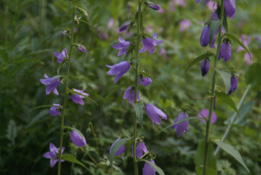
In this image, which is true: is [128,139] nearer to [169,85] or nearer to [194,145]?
[194,145]

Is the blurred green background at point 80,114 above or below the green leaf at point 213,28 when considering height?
below

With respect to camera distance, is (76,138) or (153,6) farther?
(76,138)

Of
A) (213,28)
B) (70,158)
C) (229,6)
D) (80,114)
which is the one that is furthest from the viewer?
(80,114)

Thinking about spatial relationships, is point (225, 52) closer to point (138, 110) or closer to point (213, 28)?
point (213, 28)

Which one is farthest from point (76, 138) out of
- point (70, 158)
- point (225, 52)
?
point (225, 52)

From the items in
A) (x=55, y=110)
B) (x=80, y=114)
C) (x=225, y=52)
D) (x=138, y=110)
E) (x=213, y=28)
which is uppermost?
(x=213, y=28)

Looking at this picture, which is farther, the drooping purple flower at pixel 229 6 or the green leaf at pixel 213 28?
the drooping purple flower at pixel 229 6

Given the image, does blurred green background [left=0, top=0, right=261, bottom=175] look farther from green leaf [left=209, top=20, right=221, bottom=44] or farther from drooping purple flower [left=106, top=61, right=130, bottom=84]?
green leaf [left=209, top=20, right=221, bottom=44]

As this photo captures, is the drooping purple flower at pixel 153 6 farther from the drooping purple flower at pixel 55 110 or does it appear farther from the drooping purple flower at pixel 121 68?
the drooping purple flower at pixel 55 110

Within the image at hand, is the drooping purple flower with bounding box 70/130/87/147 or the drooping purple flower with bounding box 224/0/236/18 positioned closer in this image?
the drooping purple flower with bounding box 224/0/236/18

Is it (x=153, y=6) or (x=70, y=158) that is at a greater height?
(x=153, y=6)

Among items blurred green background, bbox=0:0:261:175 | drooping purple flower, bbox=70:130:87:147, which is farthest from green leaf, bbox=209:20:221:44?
drooping purple flower, bbox=70:130:87:147

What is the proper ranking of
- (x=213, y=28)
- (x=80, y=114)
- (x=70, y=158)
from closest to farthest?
(x=213, y=28), (x=70, y=158), (x=80, y=114)

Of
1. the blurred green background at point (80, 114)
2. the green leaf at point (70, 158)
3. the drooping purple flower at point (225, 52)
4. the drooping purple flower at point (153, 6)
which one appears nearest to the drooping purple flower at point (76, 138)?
the green leaf at point (70, 158)
